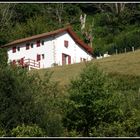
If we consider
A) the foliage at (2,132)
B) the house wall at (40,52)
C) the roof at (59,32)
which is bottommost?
the foliage at (2,132)

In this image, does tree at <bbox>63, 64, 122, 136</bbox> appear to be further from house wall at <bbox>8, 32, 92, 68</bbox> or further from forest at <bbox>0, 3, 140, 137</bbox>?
house wall at <bbox>8, 32, 92, 68</bbox>

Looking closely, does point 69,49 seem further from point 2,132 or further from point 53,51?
point 2,132

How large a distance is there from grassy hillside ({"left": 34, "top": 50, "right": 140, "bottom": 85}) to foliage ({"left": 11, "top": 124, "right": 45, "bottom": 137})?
20.2 meters

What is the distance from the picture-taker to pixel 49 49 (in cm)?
8025

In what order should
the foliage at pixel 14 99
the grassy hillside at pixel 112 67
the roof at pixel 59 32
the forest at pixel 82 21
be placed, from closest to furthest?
1. the foliage at pixel 14 99
2. the grassy hillside at pixel 112 67
3. the roof at pixel 59 32
4. the forest at pixel 82 21

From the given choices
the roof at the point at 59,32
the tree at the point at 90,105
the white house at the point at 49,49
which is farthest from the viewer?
the roof at the point at 59,32

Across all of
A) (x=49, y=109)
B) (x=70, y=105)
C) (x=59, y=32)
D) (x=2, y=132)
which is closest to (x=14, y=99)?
(x=49, y=109)

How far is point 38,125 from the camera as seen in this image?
119ft

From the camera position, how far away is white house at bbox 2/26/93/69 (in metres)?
79.3

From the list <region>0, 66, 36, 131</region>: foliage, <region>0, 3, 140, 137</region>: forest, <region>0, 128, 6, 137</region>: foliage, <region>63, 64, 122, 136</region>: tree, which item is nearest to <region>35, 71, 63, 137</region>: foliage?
<region>0, 3, 140, 137</region>: forest

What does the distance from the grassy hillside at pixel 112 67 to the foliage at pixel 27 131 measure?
2023cm

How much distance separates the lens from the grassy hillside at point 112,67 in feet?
190

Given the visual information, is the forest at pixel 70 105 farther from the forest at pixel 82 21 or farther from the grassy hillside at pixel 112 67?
the forest at pixel 82 21

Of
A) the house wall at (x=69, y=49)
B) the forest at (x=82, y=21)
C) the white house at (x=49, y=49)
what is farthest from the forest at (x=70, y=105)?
the forest at (x=82, y=21)
